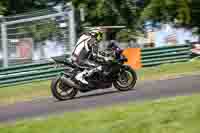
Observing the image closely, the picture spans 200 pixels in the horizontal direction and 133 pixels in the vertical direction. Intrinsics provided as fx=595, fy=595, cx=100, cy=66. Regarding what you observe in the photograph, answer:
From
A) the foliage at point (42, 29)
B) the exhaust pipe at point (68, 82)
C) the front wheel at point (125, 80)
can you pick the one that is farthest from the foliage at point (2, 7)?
the exhaust pipe at point (68, 82)

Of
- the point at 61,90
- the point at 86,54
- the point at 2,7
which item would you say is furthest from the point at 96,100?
the point at 2,7

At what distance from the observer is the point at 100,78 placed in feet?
46.9

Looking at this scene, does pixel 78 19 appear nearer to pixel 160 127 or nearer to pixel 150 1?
pixel 150 1

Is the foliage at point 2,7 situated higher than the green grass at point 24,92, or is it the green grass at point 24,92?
the foliage at point 2,7

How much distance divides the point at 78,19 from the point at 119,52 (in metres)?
14.4

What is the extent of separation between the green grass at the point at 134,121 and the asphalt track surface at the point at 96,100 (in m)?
2.36

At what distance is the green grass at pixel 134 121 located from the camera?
716cm

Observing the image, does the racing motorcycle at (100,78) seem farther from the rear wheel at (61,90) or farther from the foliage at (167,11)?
the foliage at (167,11)

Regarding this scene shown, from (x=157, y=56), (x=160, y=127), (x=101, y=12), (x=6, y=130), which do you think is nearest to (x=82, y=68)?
(x=6, y=130)

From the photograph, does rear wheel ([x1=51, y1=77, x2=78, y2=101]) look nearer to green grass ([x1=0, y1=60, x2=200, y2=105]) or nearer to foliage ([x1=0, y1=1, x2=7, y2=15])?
green grass ([x1=0, y1=60, x2=200, y2=105])

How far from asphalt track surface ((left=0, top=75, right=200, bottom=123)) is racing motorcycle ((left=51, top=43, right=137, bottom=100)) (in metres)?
0.20

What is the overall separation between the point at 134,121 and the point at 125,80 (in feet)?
22.7

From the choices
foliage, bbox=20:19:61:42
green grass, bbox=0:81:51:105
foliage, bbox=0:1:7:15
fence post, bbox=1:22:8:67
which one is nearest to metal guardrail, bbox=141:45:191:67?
foliage, bbox=20:19:61:42

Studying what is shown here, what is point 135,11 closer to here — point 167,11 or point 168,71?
point 167,11
